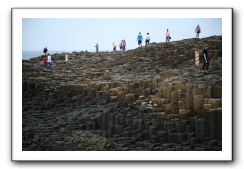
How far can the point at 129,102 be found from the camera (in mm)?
13164

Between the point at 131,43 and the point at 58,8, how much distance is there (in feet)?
3.11

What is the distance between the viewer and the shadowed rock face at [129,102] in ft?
42.7

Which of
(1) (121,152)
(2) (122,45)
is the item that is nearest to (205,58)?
(2) (122,45)

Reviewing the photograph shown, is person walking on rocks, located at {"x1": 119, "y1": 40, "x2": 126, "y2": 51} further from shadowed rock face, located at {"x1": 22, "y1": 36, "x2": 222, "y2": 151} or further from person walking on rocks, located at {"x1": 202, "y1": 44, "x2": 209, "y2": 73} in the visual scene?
person walking on rocks, located at {"x1": 202, "y1": 44, "x2": 209, "y2": 73}

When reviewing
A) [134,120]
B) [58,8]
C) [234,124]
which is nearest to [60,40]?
[58,8]

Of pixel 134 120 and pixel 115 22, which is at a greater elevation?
pixel 115 22

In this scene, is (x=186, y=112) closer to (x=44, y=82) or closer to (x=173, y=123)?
(x=173, y=123)

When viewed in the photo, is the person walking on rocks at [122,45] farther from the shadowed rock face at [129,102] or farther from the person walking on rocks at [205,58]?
the person walking on rocks at [205,58]

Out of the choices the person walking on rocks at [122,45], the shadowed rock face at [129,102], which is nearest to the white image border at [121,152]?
the shadowed rock face at [129,102]

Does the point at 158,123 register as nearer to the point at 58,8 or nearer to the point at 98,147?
the point at 98,147

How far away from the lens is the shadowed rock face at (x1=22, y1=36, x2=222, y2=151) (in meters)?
13.0

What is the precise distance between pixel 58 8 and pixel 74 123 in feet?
4.46

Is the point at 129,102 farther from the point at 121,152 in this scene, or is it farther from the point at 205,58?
the point at 205,58

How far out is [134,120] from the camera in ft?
43.0
